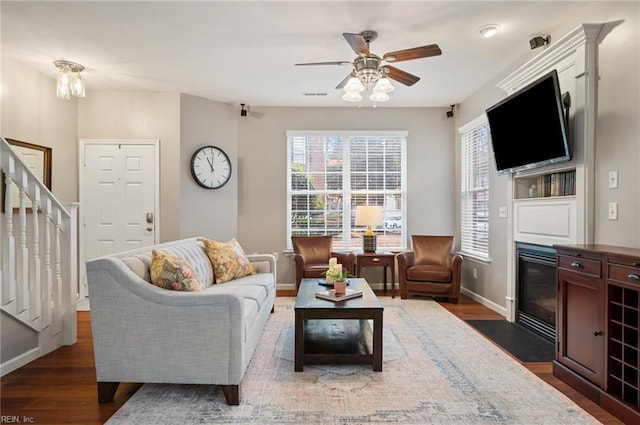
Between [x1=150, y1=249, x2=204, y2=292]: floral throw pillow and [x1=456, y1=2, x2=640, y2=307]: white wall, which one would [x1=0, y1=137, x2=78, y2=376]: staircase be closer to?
[x1=150, y1=249, x2=204, y2=292]: floral throw pillow

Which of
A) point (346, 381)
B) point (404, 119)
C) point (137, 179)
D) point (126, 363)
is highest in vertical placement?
point (404, 119)

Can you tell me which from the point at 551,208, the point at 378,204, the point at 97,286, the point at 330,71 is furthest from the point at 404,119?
the point at 97,286

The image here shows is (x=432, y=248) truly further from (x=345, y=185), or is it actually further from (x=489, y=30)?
(x=489, y=30)

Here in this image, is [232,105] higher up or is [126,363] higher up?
[232,105]

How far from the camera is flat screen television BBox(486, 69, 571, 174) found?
2.83 metres

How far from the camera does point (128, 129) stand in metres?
4.83

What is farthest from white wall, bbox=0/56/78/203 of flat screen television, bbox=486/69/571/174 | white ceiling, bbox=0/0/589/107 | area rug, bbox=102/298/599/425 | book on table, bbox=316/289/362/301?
flat screen television, bbox=486/69/571/174

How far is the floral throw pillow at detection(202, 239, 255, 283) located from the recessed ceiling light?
121 inches

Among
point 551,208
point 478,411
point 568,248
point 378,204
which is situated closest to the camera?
point 478,411

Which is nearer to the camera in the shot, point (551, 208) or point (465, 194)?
point (551, 208)

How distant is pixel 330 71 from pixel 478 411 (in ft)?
11.3

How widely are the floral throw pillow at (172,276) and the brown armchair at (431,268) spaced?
9.92 feet

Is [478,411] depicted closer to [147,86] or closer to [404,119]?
[404,119]

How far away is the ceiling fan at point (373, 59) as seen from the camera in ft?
8.61
